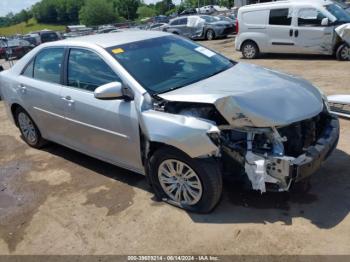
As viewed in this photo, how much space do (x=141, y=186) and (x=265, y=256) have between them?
1.75 metres

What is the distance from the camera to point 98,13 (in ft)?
313

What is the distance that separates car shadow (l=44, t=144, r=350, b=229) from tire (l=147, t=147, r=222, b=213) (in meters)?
0.15

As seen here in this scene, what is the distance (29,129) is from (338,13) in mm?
8876

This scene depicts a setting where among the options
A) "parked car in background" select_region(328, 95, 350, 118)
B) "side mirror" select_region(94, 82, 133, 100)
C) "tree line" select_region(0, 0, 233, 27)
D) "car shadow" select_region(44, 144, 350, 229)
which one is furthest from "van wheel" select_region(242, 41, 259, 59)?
"tree line" select_region(0, 0, 233, 27)

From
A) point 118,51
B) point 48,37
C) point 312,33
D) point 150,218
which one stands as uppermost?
point 118,51

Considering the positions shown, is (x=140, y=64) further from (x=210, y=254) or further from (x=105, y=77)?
(x=210, y=254)

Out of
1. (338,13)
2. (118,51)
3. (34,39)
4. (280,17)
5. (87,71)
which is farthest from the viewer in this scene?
(34,39)

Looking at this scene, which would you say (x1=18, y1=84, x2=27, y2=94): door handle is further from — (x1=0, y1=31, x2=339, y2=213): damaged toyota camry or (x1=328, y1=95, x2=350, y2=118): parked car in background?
(x1=328, y1=95, x2=350, y2=118): parked car in background

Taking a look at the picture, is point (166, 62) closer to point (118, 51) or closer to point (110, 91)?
point (118, 51)

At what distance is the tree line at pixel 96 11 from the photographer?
96125mm

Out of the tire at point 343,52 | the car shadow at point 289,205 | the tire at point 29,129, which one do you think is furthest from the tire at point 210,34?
the car shadow at point 289,205

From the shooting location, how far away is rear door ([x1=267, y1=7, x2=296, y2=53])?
11362 mm

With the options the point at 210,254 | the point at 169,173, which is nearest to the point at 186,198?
the point at 169,173

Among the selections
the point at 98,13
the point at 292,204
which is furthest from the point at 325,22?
the point at 98,13
